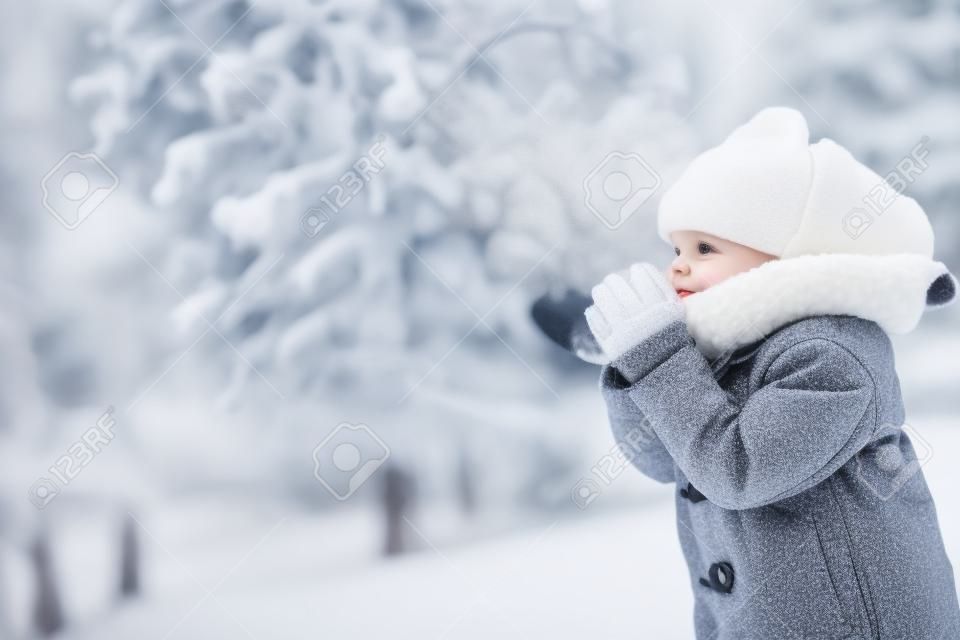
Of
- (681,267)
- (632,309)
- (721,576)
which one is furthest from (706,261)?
(721,576)

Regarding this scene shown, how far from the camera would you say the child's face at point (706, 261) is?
891 mm

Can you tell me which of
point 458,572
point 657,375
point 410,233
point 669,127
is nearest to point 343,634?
point 458,572

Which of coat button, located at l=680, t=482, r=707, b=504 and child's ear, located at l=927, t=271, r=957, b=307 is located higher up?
child's ear, located at l=927, t=271, r=957, b=307

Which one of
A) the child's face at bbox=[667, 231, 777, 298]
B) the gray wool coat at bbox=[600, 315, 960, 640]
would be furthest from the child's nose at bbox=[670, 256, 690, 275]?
the gray wool coat at bbox=[600, 315, 960, 640]

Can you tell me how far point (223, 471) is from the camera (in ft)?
5.82

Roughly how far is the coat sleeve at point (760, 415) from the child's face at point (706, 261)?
0.11 meters

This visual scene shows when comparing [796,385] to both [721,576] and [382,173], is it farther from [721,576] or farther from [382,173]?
[382,173]

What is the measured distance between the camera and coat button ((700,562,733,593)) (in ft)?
2.89

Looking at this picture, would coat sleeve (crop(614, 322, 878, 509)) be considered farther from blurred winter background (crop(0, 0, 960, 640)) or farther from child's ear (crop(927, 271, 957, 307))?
blurred winter background (crop(0, 0, 960, 640))

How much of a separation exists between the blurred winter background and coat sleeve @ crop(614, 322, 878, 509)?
0.94 metres

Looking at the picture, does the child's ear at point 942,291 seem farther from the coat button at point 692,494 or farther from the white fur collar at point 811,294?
the coat button at point 692,494

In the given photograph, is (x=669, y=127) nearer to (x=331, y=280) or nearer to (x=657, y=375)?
(x=331, y=280)

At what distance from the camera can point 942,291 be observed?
2.95ft

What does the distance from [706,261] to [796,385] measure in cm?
20
